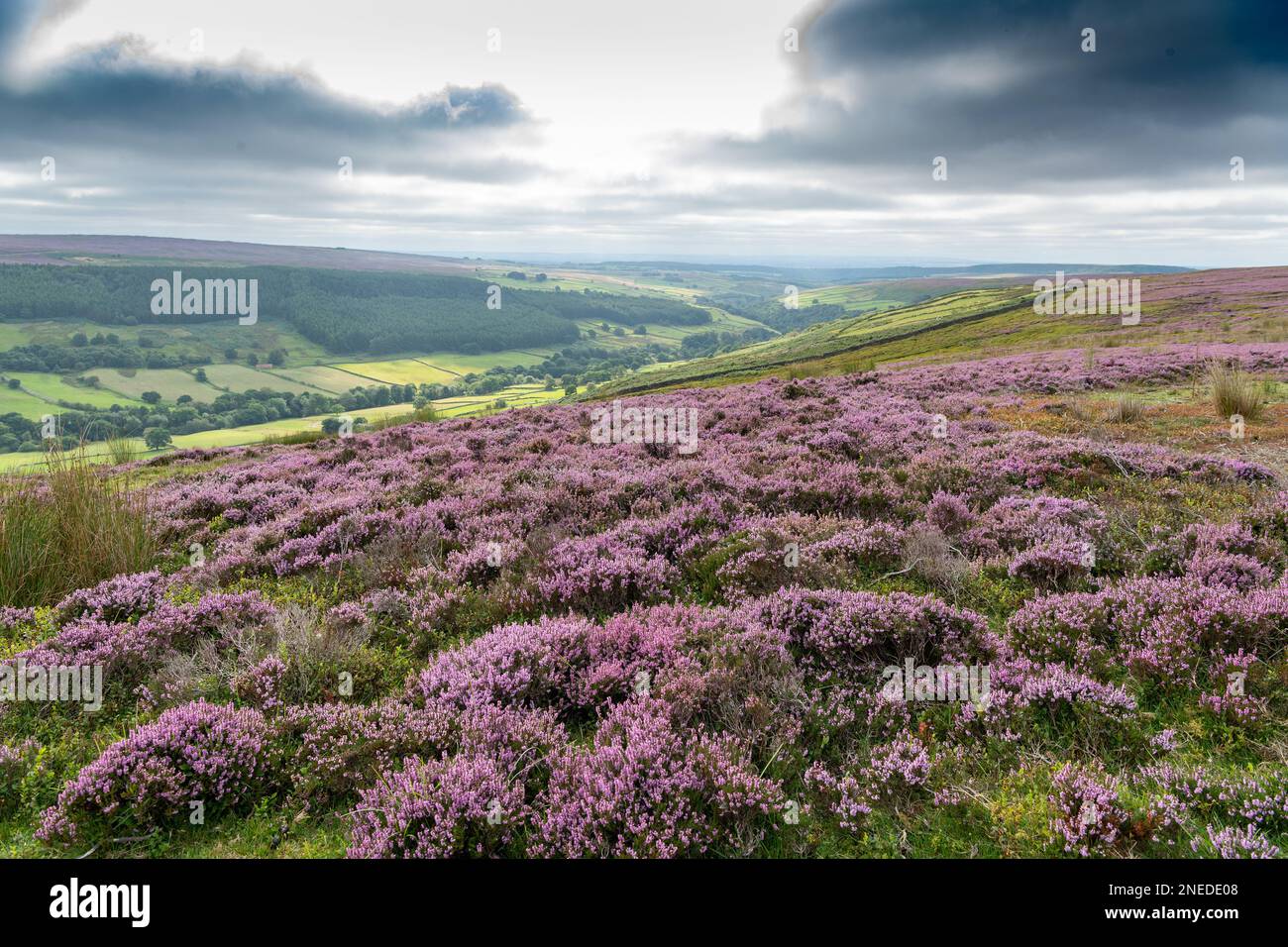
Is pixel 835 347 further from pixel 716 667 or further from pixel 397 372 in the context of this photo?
pixel 397 372

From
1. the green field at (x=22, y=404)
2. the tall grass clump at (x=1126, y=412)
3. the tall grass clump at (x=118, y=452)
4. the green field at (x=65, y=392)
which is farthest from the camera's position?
the green field at (x=65, y=392)

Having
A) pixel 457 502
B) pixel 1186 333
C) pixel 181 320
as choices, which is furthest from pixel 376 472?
pixel 181 320

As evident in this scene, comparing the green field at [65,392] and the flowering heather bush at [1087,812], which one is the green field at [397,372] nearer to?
the green field at [65,392]

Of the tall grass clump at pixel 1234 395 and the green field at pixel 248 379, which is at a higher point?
the green field at pixel 248 379

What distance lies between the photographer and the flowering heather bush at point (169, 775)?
10.8 ft

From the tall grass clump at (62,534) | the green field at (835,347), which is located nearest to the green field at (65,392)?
the green field at (835,347)

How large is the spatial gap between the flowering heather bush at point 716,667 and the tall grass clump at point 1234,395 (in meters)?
6.29

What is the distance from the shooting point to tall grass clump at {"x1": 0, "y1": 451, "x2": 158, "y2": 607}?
648 centimetres

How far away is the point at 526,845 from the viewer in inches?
119
